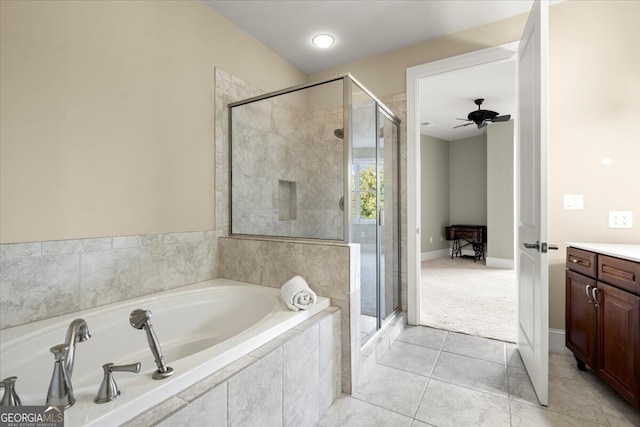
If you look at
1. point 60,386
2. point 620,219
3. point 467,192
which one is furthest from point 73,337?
point 467,192

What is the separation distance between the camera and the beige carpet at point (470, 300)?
2789mm

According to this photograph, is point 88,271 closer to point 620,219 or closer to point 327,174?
point 327,174

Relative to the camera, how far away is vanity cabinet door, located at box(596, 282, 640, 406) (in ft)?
4.85

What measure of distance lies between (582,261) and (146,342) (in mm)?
2669

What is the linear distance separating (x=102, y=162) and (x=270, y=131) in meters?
1.37

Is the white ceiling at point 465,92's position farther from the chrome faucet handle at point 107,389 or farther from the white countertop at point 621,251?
the chrome faucet handle at point 107,389

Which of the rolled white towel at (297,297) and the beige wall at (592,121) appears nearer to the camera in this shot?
the rolled white towel at (297,297)

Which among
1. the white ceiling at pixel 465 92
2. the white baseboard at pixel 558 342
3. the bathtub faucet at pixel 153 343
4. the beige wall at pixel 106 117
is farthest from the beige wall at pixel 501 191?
the bathtub faucet at pixel 153 343

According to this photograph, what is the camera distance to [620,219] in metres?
2.10

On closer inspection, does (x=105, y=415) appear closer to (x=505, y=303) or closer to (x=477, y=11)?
(x=477, y=11)

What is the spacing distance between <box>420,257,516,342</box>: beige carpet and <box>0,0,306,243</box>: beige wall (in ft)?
7.90

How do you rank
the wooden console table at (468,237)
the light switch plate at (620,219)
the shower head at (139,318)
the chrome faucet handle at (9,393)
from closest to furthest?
1. the chrome faucet handle at (9,393)
2. the shower head at (139,318)
3. the light switch plate at (620,219)
4. the wooden console table at (468,237)

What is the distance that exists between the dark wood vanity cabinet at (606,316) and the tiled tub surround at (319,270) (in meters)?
1.35

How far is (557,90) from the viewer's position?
2275 mm
